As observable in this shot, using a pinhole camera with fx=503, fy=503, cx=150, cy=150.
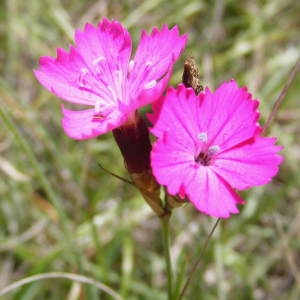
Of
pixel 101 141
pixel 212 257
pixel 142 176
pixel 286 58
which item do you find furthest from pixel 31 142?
pixel 142 176

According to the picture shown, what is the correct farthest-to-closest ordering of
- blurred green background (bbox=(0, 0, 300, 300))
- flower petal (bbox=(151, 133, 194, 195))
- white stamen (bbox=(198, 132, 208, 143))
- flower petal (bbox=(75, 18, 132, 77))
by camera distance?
blurred green background (bbox=(0, 0, 300, 300)) < flower petal (bbox=(75, 18, 132, 77)) < white stamen (bbox=(198, 132, 208, 143)) < flower petal (bbox=(151, 133, 194, 195))

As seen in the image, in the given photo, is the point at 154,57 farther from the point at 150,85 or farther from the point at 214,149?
the point at 214,149

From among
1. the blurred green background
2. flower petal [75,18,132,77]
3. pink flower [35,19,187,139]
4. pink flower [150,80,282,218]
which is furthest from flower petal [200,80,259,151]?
the blurred green background

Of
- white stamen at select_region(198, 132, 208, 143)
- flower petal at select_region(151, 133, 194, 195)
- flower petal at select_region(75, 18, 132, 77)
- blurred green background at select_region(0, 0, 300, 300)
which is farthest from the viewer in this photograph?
blurred green background at select_region(0, 0, 300, 300)

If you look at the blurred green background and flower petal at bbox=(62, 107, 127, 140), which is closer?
flower petal at bbox=(62, 107, 127, 140)

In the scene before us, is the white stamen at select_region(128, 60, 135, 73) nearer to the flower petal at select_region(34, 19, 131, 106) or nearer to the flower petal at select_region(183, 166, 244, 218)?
the flower petal at select_region(34, 19, 131, 106)

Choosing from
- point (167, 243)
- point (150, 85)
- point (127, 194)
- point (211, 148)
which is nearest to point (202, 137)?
point (211, 148)
